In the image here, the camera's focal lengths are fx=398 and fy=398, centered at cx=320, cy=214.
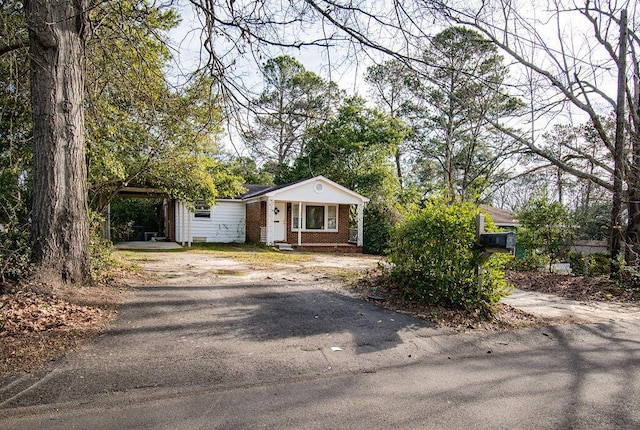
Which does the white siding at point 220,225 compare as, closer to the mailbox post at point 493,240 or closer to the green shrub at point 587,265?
the green shrub at point 587,265

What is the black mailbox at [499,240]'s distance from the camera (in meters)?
5.07

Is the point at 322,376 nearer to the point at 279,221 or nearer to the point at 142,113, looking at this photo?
the point at 142,113

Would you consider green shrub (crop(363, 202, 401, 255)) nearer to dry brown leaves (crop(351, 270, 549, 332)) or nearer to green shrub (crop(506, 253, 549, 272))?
green shrub (crop(506, 253, 549, 272))

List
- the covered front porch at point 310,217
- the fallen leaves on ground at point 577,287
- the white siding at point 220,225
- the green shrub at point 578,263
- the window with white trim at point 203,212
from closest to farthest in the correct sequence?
the fallen leaves on ground at point 577,287, the green shrub at point 578,263, the covered front porch at point 310,217, the window with white trim at point 203,212, the white siding at point 220,225

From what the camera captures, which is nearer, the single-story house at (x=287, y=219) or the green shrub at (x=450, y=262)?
the green shrub at (x=450, y=262)

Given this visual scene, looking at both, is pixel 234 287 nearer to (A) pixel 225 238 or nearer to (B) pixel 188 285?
(B) pixel 188 285

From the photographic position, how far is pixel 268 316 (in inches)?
215

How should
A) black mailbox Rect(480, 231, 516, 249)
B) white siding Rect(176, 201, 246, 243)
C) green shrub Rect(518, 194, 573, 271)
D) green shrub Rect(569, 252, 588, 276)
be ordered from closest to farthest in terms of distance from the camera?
black mailbox Rect(480, 231, 516, 249) < green shrub Rect(569, 252, 588, 276) < green shrub Rect(518, 194, 573, 271) < white siding Rect(176, 201, 246, 243)

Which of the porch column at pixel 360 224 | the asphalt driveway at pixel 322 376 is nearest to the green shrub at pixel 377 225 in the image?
the porch column at pixel 360 224

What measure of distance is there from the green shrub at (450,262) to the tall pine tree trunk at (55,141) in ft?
17.0

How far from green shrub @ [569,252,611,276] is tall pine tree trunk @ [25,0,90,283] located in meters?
11.4

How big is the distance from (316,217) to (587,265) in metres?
13.7

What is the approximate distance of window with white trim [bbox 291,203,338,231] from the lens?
21.6 meters

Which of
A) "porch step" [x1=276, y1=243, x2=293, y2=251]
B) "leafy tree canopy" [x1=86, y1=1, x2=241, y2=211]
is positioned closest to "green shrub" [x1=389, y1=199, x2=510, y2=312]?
"leafy tree canopy" [x1=86, y1=1, x2=241, y2=211]
